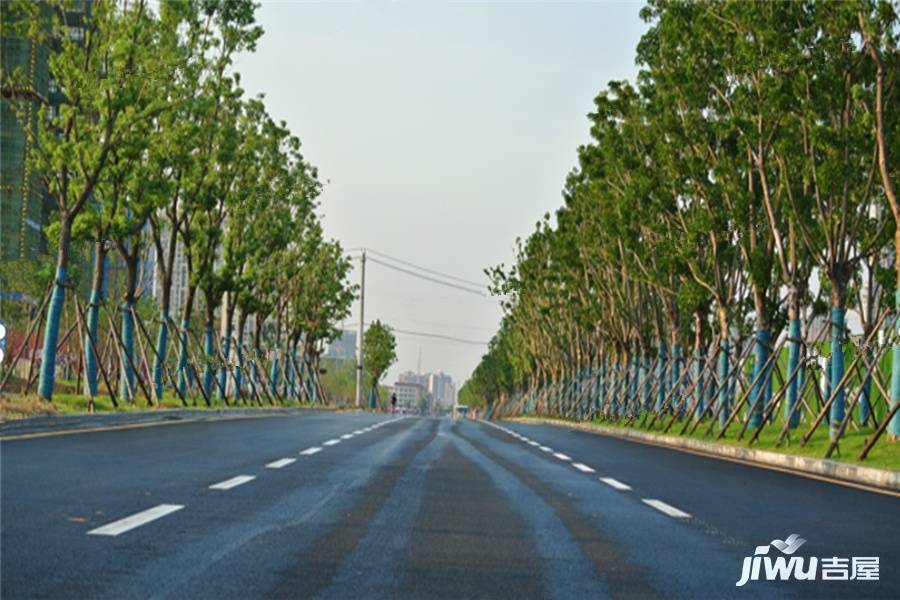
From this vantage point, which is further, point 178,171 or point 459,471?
point 178,171

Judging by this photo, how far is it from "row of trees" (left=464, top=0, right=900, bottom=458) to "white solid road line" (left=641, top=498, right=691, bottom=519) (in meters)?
9.45

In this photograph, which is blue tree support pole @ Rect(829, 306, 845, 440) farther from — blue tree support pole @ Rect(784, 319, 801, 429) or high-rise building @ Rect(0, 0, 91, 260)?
high-rise building @ Rect(0, 0, 91, 260)

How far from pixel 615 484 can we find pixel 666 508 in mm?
2845

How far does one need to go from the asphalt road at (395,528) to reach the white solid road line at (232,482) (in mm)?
34

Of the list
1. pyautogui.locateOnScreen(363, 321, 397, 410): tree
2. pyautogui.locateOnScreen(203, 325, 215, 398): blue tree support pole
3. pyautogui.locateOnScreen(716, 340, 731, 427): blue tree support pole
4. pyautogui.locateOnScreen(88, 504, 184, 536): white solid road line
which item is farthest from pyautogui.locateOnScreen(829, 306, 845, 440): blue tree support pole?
pyautogui.locateOnScreen(363, 321, 397, 410): tree

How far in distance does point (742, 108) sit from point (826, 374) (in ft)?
20.2

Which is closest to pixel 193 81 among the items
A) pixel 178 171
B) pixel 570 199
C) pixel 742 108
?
pixel 178 171

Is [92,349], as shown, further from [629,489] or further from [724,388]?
[629,489]

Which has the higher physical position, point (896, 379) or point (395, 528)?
point (896, 379)

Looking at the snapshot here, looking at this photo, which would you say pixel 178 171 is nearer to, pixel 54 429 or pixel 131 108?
pixel 131 108

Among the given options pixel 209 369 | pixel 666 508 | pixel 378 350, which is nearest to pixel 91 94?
pixel 209 369

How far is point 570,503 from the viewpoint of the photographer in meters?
10.9

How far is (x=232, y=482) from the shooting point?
37.6 ft

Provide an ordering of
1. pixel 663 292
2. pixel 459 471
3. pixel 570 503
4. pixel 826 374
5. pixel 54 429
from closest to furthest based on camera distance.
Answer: pixel 570 503
pixel 459 471
pixel 54 429
pixel 826 374
pixel 663 292
